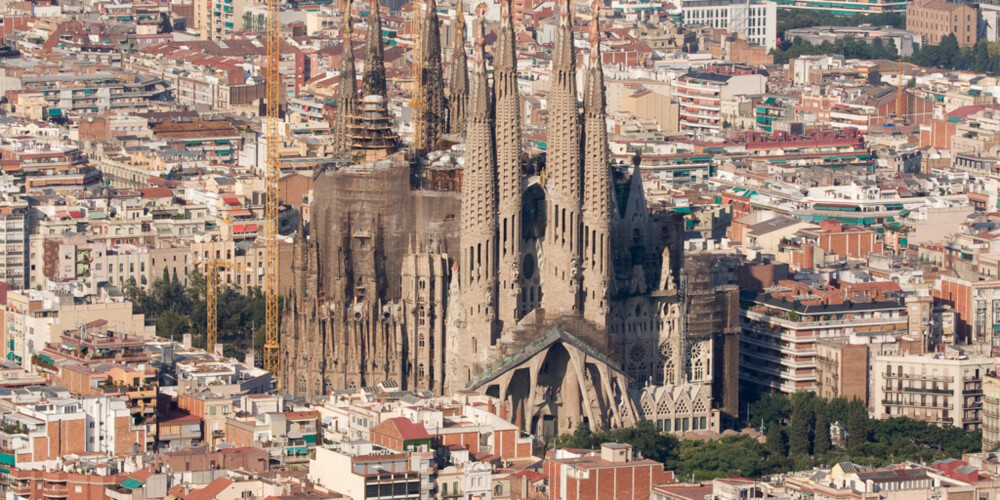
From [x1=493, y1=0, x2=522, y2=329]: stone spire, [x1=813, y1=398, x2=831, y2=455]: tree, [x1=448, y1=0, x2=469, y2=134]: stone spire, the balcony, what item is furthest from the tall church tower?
the balcony

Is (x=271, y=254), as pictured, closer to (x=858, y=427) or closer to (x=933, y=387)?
(x=933, y=387)

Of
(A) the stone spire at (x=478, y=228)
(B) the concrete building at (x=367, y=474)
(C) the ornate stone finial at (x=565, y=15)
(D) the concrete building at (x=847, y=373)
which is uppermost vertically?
(C) the ornate stone finial at (x=565, y=15)

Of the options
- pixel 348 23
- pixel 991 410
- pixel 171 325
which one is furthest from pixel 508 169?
pixel 171 325

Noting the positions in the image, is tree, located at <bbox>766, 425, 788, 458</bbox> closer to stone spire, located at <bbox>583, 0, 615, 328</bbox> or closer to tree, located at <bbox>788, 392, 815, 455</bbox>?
tree, located at <bbox>788, 392, 815, 455</bbox>

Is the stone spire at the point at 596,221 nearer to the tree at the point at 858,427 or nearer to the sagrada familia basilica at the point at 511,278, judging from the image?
the sagrada familia basilica at the point at 511,278

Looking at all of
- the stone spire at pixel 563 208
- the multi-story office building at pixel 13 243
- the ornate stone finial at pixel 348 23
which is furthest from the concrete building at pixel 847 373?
the multi-story office building at pixel 13 243

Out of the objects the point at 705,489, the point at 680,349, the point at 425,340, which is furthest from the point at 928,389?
the point at 705,489
